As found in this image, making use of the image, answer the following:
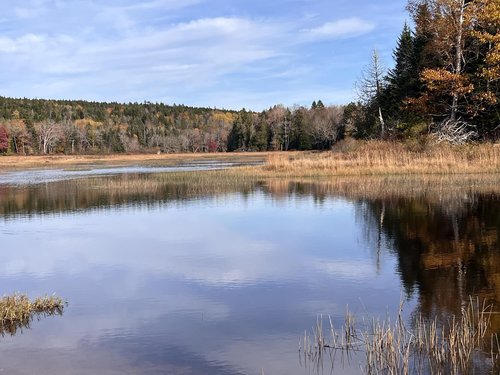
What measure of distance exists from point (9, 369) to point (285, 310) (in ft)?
13.3

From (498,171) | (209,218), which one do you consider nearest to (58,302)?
(209,218)

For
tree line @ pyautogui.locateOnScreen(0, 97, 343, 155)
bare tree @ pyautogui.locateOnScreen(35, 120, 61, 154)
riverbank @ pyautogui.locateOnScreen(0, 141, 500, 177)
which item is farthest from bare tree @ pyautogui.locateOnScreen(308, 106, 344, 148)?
riverbank @ pyautogui.locateOnScreen(0, 141, 500, 177)

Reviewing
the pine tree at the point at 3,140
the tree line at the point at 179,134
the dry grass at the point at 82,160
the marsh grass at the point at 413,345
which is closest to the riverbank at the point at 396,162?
the marsh grass at the point at 413,345

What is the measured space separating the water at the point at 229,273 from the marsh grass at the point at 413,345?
252 mm

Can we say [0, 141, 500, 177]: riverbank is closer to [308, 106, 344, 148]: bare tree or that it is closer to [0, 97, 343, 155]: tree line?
[308, 106, 344, 148]: bare tree

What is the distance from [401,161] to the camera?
32.0 metres

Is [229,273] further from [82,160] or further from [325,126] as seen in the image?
[325,126]

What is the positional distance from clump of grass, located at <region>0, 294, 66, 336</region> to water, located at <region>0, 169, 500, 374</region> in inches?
9.6

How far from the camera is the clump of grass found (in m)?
8.27

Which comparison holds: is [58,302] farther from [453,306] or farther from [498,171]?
[498,171]

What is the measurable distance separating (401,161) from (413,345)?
2639 cm

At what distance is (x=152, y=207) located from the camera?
22688mm

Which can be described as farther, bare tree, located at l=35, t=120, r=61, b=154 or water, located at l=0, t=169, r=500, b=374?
bare tree, located at l=35, t=120, r=61, b=154

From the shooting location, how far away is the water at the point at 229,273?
7227 millimetres
